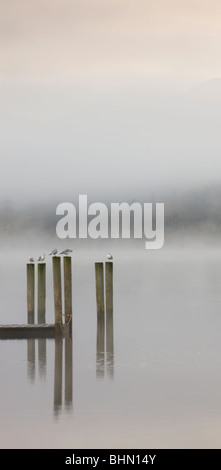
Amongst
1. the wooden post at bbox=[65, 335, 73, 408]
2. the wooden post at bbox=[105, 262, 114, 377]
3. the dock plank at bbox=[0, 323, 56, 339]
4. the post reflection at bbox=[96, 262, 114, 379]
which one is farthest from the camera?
the wooden post at bbox=[105, 262, 114, 377]

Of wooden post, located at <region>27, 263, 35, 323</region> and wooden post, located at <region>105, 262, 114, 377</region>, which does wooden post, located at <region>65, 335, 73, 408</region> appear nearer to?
wooden post, located at <region>105, 262, 114, 377</region>

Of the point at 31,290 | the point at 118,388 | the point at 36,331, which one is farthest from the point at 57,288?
the point at 118,388

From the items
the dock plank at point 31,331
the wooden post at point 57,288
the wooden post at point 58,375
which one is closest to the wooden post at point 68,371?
the wooden post at point 58,375

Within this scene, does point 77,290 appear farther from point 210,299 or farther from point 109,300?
point 109,300

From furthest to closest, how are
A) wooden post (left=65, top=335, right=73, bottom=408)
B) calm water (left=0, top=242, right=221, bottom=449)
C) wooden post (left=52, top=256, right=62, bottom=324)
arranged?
1. wooden post (left=52, top=256, right=62, bottom=324)
2. wooden post (left=65, top=335, right=73, bottom=408)
3. calm water (left=0, top=242, right=221, bottom=449)

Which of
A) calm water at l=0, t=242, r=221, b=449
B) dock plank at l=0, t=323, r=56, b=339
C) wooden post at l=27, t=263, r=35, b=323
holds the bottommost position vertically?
calm water at l=0, t=242, r=221, b=449

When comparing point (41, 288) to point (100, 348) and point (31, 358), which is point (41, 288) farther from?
point (31, 358)

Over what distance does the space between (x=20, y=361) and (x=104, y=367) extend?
213 centimetres

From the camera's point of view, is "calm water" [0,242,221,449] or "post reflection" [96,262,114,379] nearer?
"calm water" [0,242,221,449]

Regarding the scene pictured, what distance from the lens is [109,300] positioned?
27656mm

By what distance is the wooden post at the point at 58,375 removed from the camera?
58.3ft

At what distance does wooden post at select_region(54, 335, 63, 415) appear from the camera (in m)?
17.8

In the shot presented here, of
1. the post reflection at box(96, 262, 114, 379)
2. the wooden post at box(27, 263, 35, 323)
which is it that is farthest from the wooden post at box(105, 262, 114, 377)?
the wooden post at box(27, 263, 35, 323)
